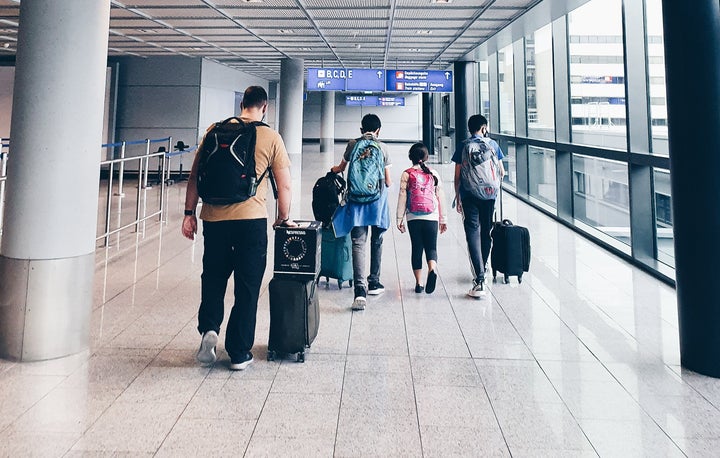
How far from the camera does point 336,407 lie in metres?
2.56

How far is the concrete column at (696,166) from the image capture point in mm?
2932

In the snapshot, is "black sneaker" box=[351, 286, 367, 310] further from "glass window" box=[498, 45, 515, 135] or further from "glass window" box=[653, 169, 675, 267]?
"glass window" box=[498, 45, 515, 135]

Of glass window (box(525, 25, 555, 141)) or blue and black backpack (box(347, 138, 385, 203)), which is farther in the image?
glass window (box(525, 25, 555, 141))

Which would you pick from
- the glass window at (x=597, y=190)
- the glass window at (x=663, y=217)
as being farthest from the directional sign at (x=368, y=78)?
the glass window at (x=663, y=217)

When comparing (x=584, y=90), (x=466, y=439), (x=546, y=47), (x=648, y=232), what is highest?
(x=546, y=47)

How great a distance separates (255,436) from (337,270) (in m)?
2.66

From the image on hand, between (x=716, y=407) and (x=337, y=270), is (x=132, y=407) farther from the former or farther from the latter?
(x=716, y=407)

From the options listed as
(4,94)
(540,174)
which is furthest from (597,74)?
(4,94)

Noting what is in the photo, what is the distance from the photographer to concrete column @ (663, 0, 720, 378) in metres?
2.93

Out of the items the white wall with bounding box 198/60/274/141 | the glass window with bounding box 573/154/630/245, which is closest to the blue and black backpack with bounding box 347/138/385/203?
the glass window with bounding box 573/154/630/245

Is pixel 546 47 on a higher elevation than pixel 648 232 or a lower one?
higher

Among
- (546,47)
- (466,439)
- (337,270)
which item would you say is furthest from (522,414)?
(546,47)

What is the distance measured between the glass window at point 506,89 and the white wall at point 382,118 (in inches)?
Result: 930

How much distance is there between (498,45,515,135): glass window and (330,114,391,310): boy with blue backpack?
36.0ft
